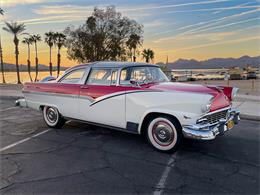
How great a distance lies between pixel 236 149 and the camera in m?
4.92

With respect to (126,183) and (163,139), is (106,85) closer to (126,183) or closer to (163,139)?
(163,139)

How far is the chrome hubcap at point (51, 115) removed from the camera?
639cm

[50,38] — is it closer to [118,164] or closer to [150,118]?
[150,118]

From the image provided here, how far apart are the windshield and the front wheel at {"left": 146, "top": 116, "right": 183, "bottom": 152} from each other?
0.94m

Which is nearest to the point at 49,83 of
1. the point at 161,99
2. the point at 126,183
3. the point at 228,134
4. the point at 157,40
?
the point at 161,99

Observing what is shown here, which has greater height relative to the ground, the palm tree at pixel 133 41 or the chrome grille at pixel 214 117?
the palm tree at pixel 133 41

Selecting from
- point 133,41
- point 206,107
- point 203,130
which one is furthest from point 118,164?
point 133,41

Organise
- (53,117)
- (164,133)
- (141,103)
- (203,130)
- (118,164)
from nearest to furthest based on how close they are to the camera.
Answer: (118,164) → (203,130) → (164,133) → (141,103) → (53,117)

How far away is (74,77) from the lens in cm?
602

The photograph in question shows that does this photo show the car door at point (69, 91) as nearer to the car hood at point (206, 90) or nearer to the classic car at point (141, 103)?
the classic car at point (141, 103)

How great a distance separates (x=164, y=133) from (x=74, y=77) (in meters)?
2.66

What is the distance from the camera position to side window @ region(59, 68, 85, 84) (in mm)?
5840

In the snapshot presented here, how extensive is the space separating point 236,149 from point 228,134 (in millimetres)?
1058

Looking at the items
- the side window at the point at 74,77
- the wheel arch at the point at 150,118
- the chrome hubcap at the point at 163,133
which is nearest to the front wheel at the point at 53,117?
the side window at the point at 74,77
